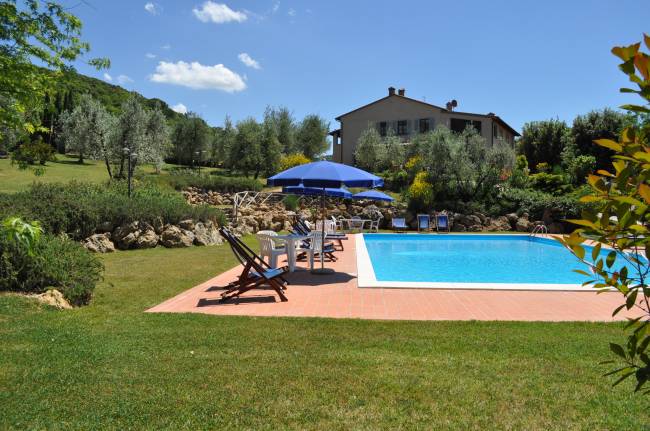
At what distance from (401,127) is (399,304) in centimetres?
3456

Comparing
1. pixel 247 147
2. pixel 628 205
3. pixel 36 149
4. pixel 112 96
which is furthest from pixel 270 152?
pixel 112 96

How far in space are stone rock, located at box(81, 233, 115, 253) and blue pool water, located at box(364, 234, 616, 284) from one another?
24.6 ft

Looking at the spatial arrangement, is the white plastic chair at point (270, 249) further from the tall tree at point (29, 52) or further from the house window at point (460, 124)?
the house window at point (460, 124)

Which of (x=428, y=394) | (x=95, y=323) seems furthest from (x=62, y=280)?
(x=428, y=394)

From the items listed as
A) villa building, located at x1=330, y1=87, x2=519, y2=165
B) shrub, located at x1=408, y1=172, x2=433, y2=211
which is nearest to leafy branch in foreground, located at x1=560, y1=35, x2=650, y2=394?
shrub, located at x1=408, y1=172, x2=433, y2=211

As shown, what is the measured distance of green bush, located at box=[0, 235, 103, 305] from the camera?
6027 mm

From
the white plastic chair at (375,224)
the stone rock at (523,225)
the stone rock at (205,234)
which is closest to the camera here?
the stone rock at (205,234)

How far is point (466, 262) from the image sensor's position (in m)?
13.8

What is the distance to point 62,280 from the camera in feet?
20.9

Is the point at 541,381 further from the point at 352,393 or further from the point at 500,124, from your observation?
the point at 500,124

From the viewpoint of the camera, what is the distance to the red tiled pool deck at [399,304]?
6.18 meters

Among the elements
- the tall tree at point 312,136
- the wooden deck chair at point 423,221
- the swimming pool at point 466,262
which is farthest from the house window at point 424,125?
the swimming pool at point 466,262

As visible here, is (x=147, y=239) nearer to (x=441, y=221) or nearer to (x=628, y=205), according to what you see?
(x=628, y=205)

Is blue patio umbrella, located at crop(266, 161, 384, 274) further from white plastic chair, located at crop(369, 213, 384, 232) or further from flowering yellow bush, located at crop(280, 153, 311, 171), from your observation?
flowering yellow bush, located at crop(280, 153, 311, 171)
